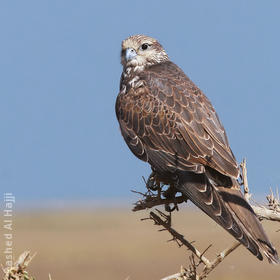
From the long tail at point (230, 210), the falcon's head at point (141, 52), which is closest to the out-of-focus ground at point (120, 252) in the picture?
the falcon's head at point (141, 52)

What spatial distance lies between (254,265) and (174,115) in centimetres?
2292

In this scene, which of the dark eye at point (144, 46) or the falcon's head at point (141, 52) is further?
the dark eye at point (144, 46)

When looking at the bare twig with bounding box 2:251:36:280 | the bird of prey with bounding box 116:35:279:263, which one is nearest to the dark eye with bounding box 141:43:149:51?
the bird of prey with bounding box 116:35:279:263

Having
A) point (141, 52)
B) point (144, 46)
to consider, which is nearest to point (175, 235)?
point (141, 52)

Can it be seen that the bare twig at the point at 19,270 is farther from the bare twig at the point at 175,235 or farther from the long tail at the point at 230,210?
the long tail at the point at 230,210

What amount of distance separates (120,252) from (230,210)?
31.4 m

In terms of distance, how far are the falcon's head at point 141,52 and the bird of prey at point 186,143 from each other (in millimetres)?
245

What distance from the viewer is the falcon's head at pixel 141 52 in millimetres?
7859

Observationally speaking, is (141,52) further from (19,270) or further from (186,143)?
(19,270)

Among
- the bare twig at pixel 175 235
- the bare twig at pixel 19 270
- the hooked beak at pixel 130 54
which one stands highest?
the hooked beak at pixel 130 54

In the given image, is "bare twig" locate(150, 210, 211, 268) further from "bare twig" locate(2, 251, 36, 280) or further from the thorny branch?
"bare twig" locate(2, 251, 36, 280)

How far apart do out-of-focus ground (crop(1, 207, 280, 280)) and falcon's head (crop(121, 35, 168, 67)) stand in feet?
36.3

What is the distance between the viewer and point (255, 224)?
5492mm

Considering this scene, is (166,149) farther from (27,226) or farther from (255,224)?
(27,226)
